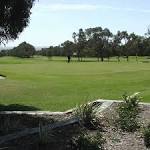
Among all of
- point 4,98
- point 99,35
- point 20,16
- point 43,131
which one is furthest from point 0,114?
point 99,35

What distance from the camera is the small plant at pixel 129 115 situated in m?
10.7

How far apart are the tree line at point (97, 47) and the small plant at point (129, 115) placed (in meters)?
106

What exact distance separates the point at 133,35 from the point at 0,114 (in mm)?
126466

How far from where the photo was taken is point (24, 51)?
130500mm

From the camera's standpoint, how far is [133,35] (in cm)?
13700

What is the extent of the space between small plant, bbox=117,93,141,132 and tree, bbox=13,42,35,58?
116 meters

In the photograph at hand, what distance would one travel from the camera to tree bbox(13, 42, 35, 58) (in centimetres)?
12988

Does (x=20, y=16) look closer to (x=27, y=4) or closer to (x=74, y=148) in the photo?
(x=27, y=4)

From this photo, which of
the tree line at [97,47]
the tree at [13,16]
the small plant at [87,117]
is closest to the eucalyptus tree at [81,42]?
the tree line at [97,47]

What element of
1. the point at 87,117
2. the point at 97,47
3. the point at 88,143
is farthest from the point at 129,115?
the point at 97,47

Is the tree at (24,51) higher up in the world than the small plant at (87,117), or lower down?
lower down

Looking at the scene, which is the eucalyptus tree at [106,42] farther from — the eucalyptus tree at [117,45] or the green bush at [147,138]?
the green bush at [147,138]

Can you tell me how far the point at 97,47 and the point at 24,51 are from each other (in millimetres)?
20681

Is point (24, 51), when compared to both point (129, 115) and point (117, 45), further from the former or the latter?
point (129, 115)
